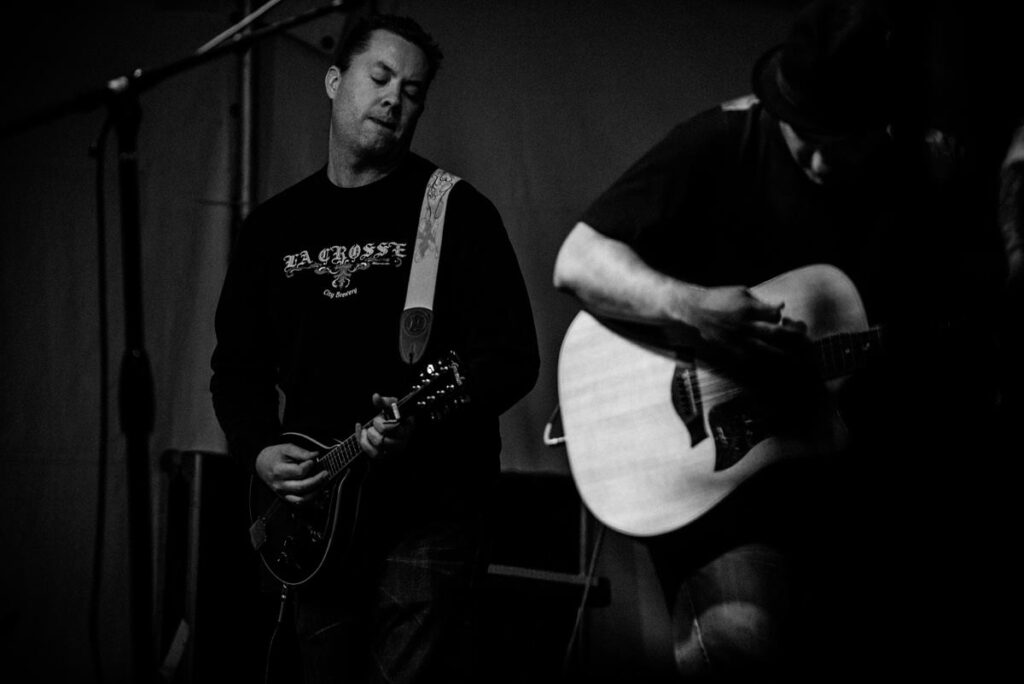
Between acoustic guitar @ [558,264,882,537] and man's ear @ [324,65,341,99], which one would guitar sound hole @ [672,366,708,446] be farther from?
man's ear @ [324,65,341,99]

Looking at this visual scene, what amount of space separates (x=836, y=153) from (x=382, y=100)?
1062mm

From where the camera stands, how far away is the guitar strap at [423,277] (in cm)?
196

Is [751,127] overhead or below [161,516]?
overhead

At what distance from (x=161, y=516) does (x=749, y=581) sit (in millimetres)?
1966

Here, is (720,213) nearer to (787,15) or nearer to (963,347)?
(963,347)

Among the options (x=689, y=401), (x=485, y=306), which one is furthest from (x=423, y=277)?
(x=689, y=401)

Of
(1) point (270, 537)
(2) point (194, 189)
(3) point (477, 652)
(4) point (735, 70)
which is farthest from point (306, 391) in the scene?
(4) point (735, 70)

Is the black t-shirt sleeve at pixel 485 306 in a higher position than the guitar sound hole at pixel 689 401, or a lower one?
higher

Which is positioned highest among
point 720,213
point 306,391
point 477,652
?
point 720,213

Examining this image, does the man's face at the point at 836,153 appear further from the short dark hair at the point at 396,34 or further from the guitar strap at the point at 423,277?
the short dark hair at the point at 396,34

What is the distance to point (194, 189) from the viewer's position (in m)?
2.99

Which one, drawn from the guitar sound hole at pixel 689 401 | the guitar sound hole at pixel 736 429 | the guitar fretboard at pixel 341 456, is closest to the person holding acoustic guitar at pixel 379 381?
the guitar fretboard at pixel 341 456

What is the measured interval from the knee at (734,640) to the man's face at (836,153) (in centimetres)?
76

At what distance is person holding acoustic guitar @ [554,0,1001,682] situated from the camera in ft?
5.22
